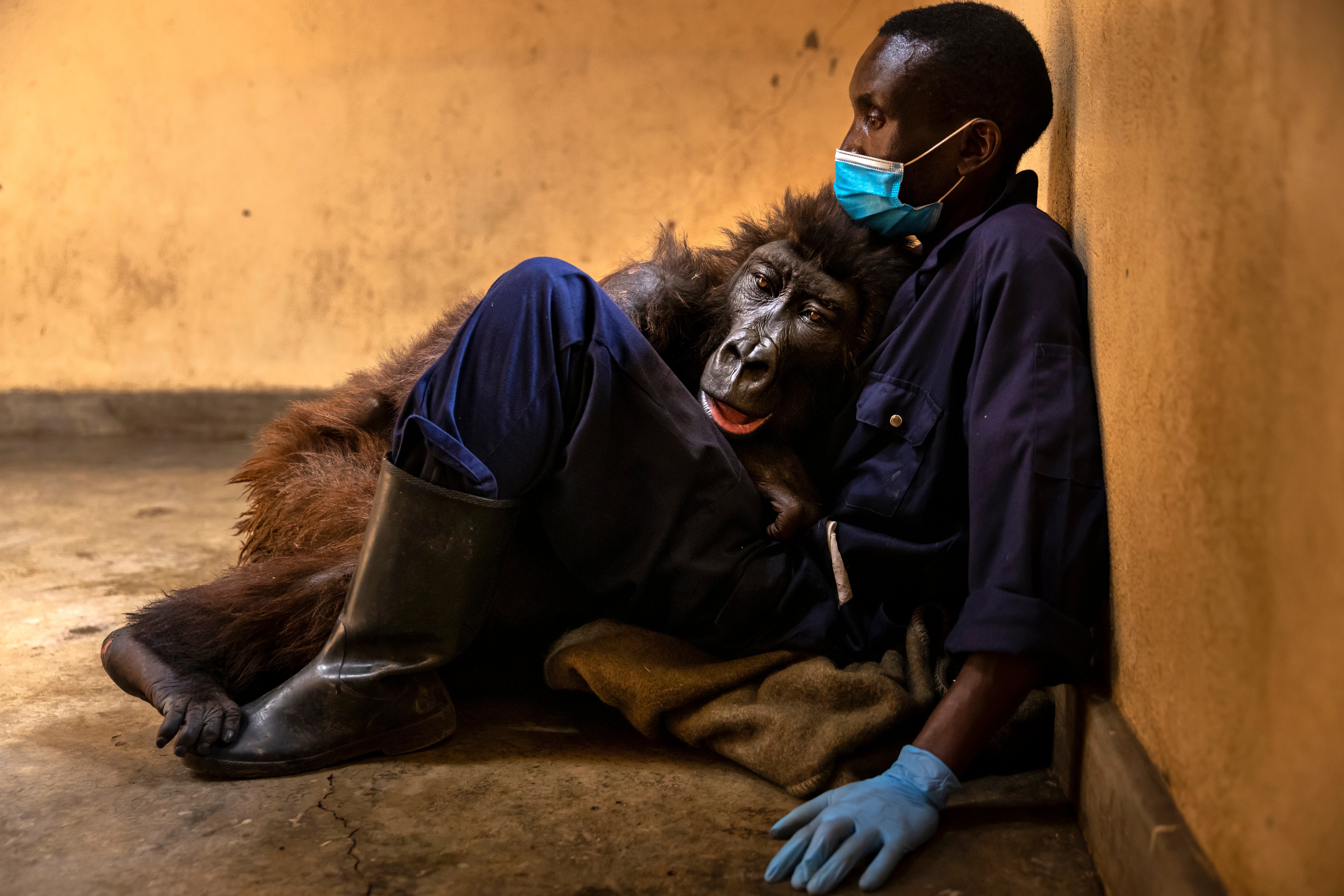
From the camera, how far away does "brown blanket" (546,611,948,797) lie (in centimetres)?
143

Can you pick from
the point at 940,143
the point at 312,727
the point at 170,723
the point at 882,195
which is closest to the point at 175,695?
the point at 170,723

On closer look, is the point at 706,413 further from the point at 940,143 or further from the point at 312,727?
the point at 312,727

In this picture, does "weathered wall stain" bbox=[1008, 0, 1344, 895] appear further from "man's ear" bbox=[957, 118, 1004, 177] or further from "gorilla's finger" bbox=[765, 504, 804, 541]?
"gorilla's finger" bbox=[765, 504, 804, 541]

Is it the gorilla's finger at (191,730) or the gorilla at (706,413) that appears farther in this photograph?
the gorilla at (706,413)

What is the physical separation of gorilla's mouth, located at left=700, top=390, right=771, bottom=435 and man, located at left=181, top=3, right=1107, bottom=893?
8 centimetres

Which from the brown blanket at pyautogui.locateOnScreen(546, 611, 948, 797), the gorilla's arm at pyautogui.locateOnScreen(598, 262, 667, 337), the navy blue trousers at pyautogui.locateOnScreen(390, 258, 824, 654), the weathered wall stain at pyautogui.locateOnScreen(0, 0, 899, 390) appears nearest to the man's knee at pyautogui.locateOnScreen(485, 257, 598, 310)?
the navy blue trousers at pyautogui.locateOnScreen(390, 258, 824, 654)

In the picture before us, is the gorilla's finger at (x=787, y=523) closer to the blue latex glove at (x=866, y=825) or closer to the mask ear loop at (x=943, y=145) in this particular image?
the blue latex glove at (x=866, y=825)

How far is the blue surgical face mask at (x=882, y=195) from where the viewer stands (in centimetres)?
170

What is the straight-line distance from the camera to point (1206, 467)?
97 cm

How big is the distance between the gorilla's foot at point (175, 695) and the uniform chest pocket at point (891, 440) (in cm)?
94

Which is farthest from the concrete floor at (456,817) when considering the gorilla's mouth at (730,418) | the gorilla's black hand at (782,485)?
the gorilla's mouth at (730,418)

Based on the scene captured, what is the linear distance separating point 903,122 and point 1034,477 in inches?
27.0

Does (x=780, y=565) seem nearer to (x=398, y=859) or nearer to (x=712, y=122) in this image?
(x=398, y=859)

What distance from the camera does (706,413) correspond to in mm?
1632
